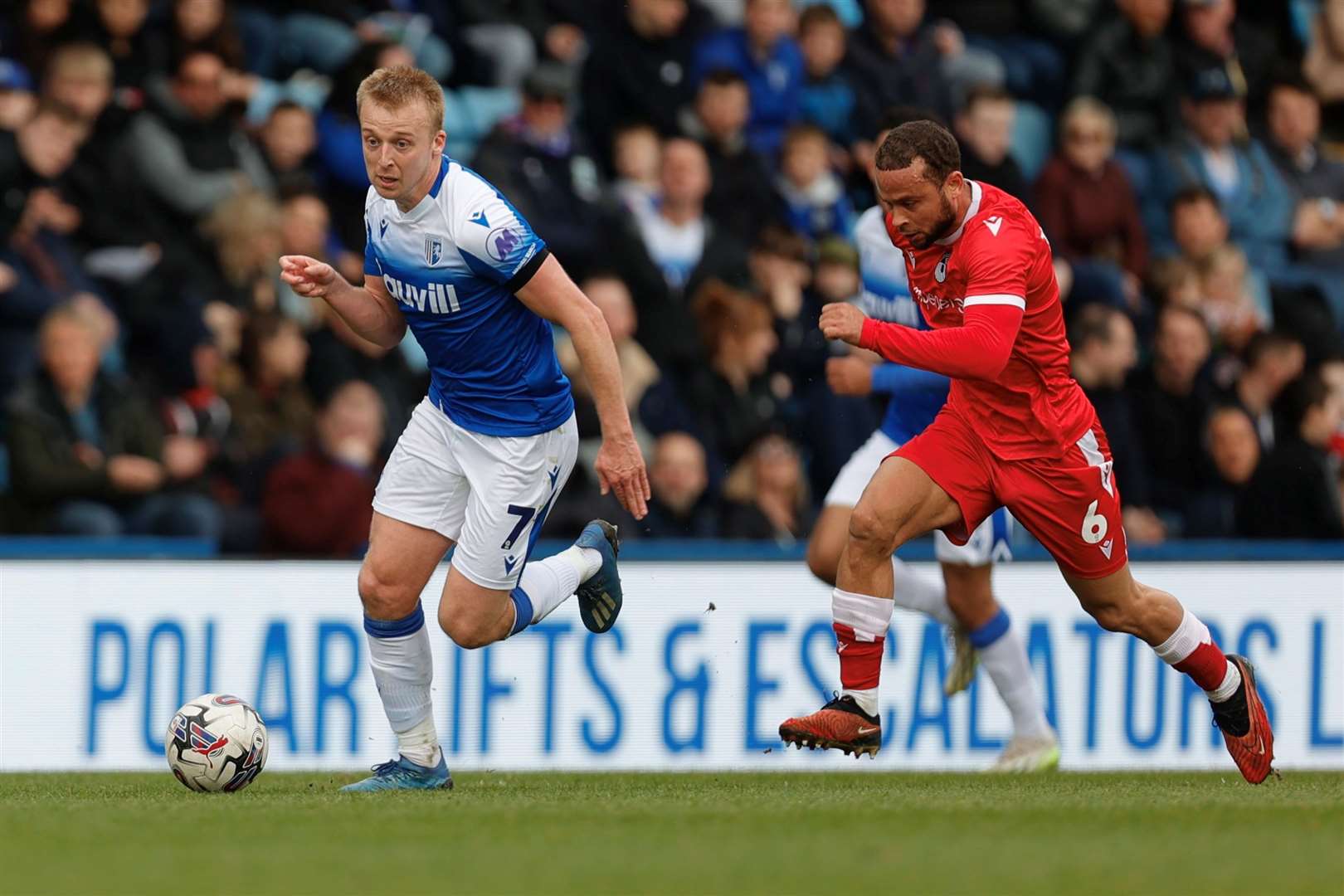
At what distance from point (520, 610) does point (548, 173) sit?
17.6 ft

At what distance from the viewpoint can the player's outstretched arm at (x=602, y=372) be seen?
7.05 metres

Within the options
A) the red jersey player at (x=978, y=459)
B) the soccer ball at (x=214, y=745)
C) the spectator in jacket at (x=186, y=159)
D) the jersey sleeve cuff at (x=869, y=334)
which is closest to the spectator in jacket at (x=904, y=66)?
the spectator in jacket at (x=186, y=159)

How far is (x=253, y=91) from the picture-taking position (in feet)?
41.3

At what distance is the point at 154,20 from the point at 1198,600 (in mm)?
6836

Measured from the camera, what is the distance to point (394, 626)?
755 cm

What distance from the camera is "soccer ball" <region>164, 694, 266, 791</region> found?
24.6 ft

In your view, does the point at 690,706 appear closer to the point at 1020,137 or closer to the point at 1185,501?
the point at 1185,501

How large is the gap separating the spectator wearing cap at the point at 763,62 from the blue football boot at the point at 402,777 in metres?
7.00

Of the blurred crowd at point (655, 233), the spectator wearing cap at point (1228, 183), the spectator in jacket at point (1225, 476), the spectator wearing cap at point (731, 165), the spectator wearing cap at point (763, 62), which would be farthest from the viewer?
the spectator wearing cap at point (1228, 183)

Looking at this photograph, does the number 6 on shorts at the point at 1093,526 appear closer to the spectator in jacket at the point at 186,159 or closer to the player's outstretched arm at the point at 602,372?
the player's outstretched arm at the point at 602,372

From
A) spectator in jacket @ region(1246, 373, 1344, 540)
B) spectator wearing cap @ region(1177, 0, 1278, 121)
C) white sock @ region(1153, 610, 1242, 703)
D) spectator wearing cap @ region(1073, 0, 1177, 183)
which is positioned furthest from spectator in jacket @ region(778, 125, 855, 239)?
white sock @ region(1153, 610, 1242, 703)

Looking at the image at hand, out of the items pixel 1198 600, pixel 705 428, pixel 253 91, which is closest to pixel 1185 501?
pixel 1198 600

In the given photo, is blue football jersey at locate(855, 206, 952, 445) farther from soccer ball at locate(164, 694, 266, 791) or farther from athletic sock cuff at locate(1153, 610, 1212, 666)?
soccer ball at locate(164, 694, 266, 791)

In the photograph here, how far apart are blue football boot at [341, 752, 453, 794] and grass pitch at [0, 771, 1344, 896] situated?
0.41 ft
